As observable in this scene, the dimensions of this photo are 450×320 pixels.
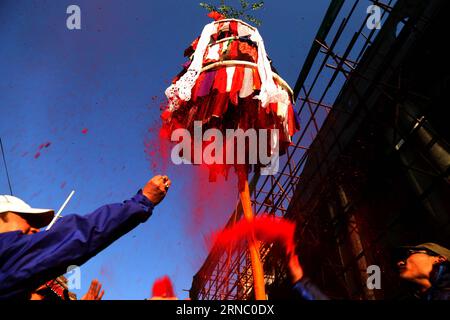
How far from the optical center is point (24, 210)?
177cm

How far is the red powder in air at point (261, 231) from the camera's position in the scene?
9.91ft

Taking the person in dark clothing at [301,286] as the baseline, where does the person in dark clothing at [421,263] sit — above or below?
above

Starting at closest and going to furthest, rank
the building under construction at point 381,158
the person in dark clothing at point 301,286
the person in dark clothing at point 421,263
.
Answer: the person in dark clothing at point 301,286 < the person in dark clothing at point 421,263 < the building under construction at point 381,158

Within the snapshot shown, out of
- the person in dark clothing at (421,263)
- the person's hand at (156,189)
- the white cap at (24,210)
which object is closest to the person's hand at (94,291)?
the white cap at (24,210)

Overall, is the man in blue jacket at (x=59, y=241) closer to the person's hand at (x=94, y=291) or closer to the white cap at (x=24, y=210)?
the white cap at (x=24, y=210)

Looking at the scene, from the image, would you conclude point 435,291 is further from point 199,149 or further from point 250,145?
point 199,149

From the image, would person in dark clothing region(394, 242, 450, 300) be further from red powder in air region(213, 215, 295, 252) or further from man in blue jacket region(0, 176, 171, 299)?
man in blue jacket region(0, 176, 171, 299)

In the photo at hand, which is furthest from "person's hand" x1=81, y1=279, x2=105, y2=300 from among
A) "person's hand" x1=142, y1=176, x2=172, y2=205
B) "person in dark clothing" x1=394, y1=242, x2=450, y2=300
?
"person in dark clothing" x1=394, y1=242, x2=450, y2=300

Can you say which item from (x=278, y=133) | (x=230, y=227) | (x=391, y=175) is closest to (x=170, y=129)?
(x=278, y=133)

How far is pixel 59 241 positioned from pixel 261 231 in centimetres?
468

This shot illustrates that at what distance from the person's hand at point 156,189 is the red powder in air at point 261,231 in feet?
2.91

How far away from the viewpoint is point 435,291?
179cm

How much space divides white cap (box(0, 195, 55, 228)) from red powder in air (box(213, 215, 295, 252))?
61.4 inches

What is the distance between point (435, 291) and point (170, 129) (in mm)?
3342
